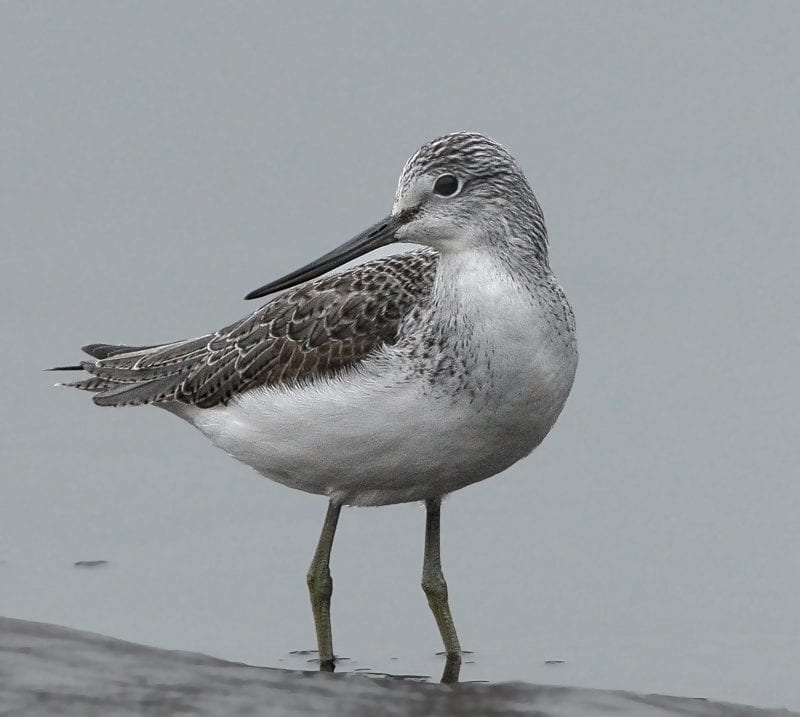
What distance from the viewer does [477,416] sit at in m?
9.53

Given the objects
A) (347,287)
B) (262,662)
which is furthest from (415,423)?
(262,662)

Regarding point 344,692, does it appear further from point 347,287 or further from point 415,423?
point 347,287

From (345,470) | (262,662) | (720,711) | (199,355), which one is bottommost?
(720,711)

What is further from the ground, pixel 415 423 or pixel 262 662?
pixel 415 423

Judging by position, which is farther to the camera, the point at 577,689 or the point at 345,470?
the point at 345,470

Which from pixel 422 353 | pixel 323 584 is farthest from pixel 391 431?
pixel 323 584

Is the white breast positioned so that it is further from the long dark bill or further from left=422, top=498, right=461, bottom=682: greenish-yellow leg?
left=422, top=498, right=461, bottom=682: greenish-yellow leg

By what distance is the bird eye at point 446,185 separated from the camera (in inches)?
388

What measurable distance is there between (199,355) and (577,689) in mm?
4959

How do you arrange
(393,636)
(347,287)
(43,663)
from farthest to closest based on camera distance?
(393,636) → (347,287) → (43,663)

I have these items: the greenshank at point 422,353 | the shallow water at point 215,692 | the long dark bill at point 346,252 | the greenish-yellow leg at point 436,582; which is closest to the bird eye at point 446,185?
the greenshank at point 422,353

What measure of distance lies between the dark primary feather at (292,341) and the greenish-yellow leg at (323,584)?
1250mm

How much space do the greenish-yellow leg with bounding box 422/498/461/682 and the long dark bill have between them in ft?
6.47

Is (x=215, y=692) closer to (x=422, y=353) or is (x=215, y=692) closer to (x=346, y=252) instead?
(x=422, y=353)
